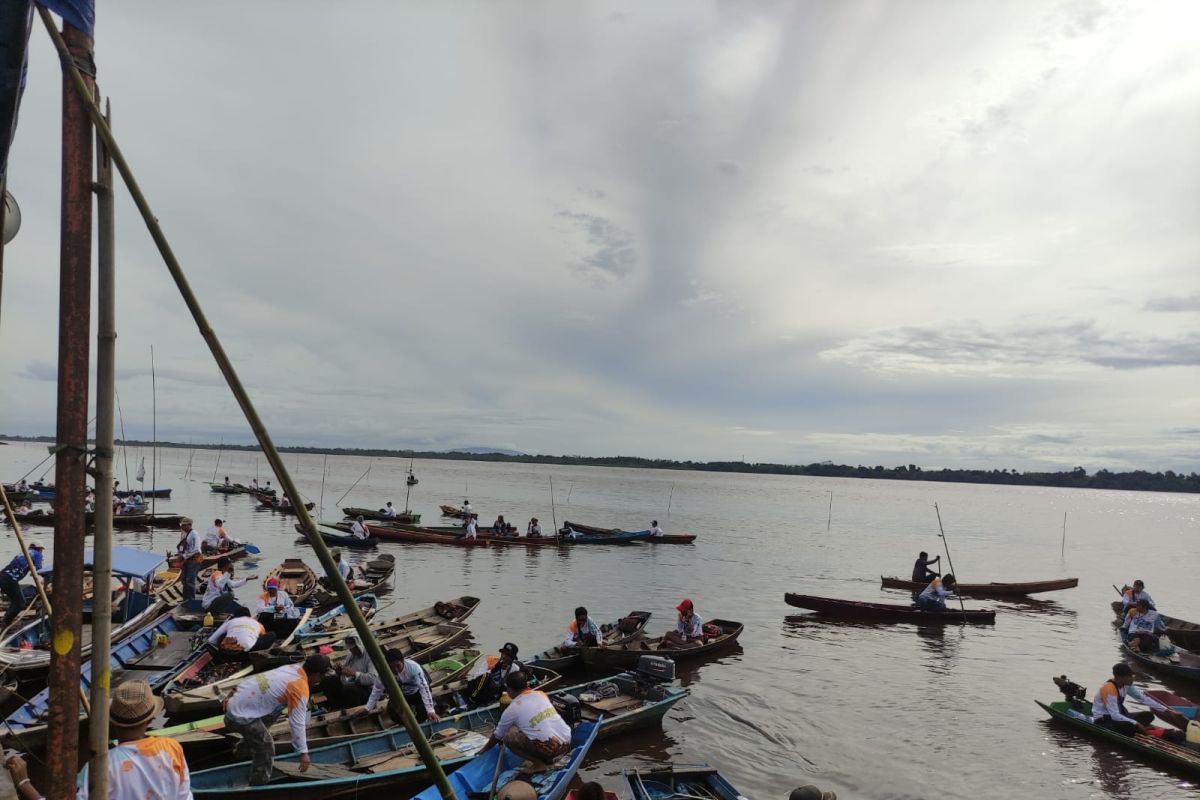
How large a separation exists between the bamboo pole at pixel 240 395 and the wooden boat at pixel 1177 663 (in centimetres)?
2313

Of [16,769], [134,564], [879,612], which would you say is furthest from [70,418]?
[879,612]

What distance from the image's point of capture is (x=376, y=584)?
86.2ft

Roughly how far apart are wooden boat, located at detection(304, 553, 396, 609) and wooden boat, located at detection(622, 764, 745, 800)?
14333mm

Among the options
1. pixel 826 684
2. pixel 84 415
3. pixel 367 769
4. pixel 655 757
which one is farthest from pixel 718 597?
pixel 84 415

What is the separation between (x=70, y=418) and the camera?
11.3ft

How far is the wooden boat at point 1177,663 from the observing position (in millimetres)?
18844

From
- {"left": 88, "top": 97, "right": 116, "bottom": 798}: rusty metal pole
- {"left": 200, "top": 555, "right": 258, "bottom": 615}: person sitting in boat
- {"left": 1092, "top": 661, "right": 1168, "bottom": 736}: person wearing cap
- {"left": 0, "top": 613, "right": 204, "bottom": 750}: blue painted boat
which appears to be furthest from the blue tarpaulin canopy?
{"left": 1092, "top": 661, "right": 1168, "bottom": 736}: person wearing cap

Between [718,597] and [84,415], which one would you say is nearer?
[84,415]

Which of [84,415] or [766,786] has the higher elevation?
[84,415]

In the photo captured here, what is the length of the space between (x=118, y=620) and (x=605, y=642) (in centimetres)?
1237

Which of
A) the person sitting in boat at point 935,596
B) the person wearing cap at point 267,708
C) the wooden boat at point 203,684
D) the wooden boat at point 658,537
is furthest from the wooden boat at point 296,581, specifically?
the wooden boat at point 658,537

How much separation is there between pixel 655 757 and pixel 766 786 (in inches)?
86.0

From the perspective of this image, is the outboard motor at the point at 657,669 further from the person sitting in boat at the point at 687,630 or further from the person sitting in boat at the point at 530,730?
the person sitting in boat at the point at 530,730

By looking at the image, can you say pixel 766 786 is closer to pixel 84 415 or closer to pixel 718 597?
pixel 84 415
